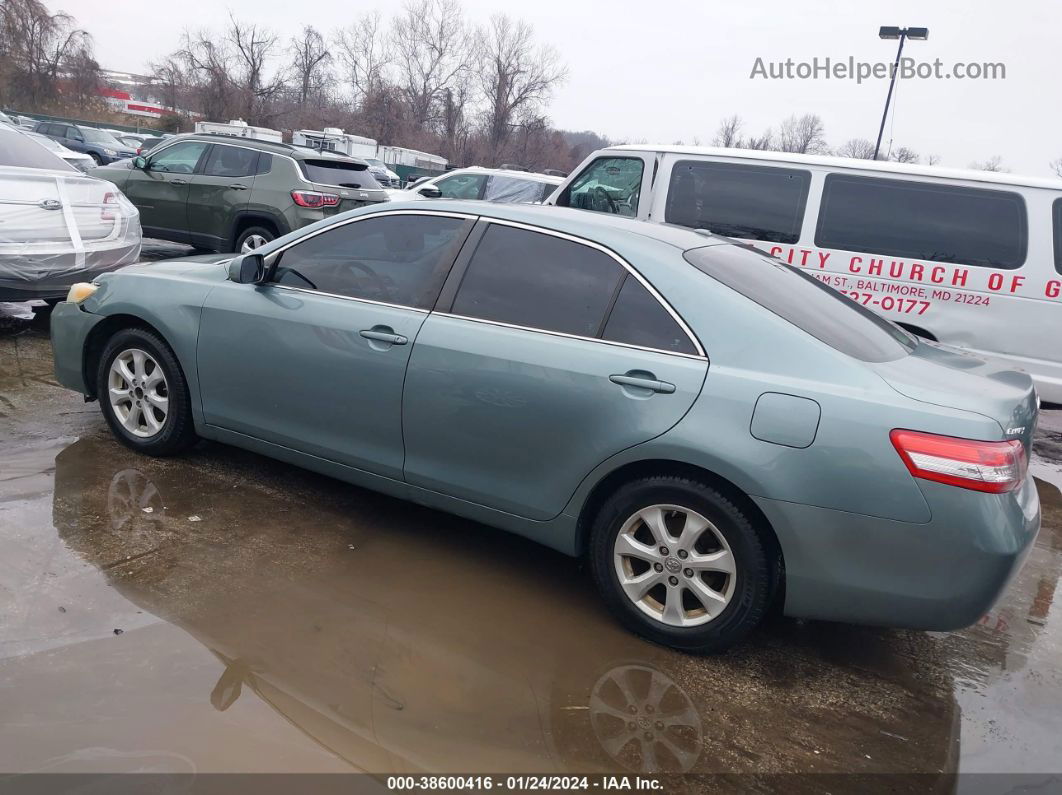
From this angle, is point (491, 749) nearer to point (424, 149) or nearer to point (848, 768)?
point (848, 768)

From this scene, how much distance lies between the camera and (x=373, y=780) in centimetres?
248

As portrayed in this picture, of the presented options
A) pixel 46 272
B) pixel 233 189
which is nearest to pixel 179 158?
pixel 233 189

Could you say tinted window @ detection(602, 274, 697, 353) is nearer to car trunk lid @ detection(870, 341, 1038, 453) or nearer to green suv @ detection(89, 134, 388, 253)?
car trunk lid @ detection(870, 341, 1038, 453)

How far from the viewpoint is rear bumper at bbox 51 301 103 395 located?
4709mm

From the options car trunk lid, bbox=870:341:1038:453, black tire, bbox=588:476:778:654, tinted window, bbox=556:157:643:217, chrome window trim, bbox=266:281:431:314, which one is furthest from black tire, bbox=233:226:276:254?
car trunk lid, bbox=870:341:1038:453

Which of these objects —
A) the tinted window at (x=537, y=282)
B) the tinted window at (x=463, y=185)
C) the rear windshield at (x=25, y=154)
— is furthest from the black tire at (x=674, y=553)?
the tinted window at (x=463, y=185)

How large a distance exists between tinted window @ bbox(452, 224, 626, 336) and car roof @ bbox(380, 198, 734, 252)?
70 mm

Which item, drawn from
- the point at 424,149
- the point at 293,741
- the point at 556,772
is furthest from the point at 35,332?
the point at 424,149

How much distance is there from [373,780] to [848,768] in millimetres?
1507

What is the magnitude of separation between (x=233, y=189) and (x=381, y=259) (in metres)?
7.39

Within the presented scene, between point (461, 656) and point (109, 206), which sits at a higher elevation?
point (109, 206)

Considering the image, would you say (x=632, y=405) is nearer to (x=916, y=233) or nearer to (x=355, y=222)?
(x=355, y=222)

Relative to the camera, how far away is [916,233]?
21.6ft

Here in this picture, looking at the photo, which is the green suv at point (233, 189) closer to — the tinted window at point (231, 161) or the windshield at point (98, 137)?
the tinted window at point (231, 161)
